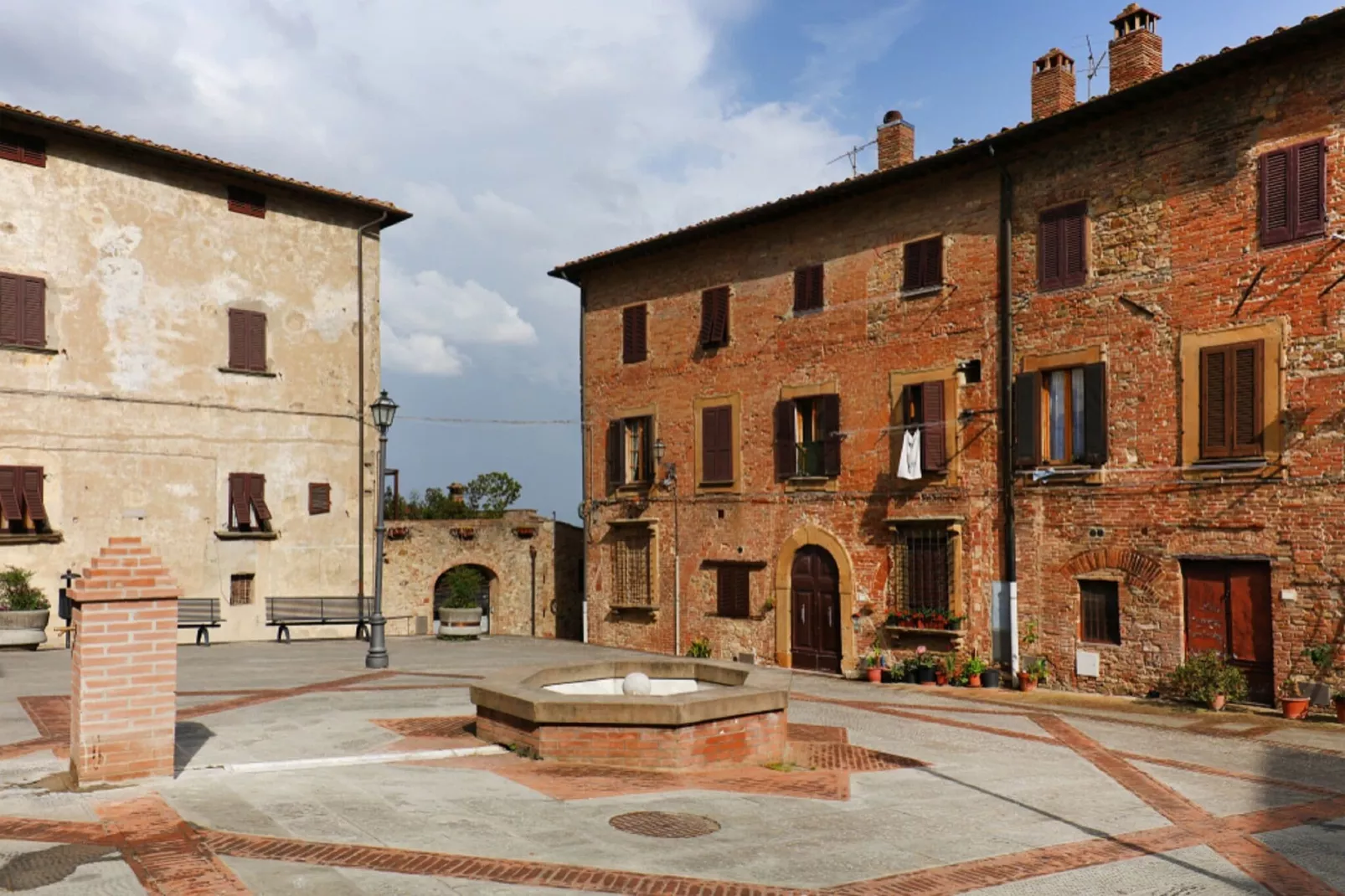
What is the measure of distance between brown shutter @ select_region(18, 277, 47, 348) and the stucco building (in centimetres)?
3

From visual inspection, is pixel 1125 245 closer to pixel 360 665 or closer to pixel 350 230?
pixel 360 665

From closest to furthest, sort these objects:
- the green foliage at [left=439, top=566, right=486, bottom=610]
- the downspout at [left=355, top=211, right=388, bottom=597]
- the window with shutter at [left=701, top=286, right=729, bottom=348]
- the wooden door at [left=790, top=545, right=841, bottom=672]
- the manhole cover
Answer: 1. the manhole cover
2. the wooden door at [left=790, top=545, right=841, bottom=672]
3. the window with shutter at [left=701, top=286, right=729, bottom=348]
4. the downspout at [left=355, top=211, right=388, bottom=597]
5. the green foliage at [left=439, top=566, right=486, bottom=610]

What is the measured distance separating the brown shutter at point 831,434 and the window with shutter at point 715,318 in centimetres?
313

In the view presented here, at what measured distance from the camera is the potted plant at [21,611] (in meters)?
20.5

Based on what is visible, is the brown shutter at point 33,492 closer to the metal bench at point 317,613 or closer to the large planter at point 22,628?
the large planter at point 22,628

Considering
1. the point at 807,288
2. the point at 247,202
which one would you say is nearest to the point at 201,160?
the point at 247,202

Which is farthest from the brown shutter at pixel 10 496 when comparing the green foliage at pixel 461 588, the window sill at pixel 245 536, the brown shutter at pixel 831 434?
the brown shutter at pixel 831 434

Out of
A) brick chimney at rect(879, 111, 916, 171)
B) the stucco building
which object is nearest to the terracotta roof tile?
the stucco building

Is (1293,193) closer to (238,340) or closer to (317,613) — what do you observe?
(238,340)

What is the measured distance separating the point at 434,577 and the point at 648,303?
30.0 ft

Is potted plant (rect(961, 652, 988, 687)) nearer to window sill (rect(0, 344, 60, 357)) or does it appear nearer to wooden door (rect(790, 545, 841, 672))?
wooden door (rect(790, 545, 841, 672))

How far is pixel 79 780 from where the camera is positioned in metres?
8.45

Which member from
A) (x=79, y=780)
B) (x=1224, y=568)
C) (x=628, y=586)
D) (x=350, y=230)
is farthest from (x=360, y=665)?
(x=1224, y=568)

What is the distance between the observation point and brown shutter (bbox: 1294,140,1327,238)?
15.1 m
